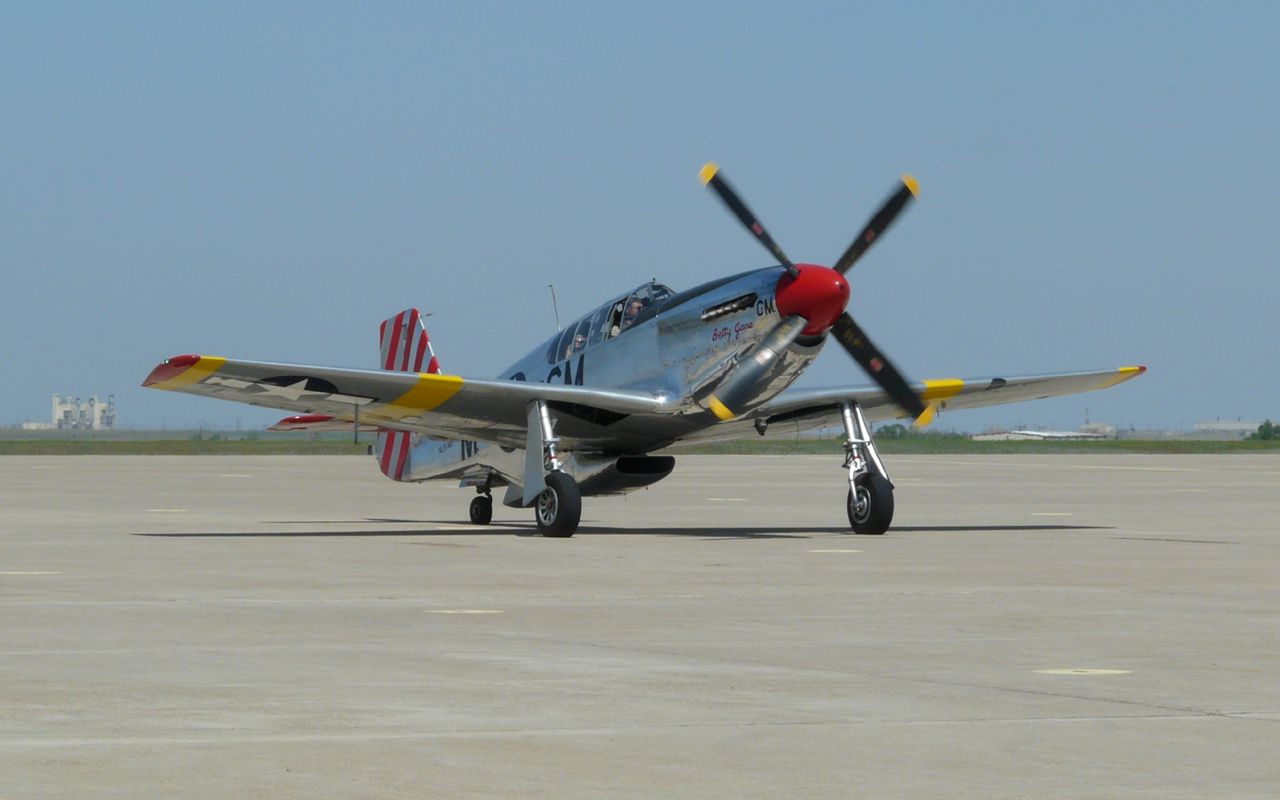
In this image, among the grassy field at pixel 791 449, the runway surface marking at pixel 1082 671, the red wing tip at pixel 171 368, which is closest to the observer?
the runway surface marking at pixel 1082 671

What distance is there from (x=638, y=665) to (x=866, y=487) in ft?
48.9

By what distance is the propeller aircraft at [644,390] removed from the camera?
2381 centimetres

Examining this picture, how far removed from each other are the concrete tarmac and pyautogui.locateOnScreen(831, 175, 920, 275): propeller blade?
3496mm

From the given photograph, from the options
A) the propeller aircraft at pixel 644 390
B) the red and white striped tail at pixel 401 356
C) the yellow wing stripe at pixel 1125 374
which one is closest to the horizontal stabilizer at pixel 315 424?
the propeller aircraft at pixel 644 390

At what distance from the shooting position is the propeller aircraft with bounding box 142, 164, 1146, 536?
2381cm

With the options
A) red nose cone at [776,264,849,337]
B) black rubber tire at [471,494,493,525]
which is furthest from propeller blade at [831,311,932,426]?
black rubber tire at [471,494,493,525]

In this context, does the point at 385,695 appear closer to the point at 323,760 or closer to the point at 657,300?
the point at 323,760

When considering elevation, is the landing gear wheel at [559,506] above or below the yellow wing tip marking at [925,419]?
below

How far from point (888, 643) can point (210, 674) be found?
4.06 m

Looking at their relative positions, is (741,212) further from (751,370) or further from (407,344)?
(407,344)

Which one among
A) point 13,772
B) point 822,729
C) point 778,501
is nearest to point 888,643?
point 822,729

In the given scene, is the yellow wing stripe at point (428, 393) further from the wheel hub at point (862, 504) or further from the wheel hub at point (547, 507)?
the wheel hub at point (862, 504)

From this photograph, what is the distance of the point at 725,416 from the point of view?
80.2 feet

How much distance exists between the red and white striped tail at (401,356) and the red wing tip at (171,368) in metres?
7.25
